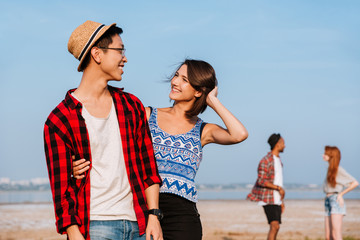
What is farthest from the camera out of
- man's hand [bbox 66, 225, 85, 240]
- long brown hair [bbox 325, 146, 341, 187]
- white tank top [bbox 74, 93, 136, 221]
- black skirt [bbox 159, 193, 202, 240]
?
long brown hair [bbox 325, 146, 341, 187]

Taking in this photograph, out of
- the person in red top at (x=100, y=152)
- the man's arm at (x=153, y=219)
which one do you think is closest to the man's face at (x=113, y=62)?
the person in red top at (x=100, y=152)

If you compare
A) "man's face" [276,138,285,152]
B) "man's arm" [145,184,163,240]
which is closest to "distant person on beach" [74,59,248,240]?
"man's arm" [145,184,163,240]

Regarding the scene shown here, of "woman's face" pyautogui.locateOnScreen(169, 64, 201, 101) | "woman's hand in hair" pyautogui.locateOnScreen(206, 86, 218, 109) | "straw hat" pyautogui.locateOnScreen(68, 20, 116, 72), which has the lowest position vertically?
"woman's hand in hair" pyautogui.locateOnScreen(206, 86, 218, 109)

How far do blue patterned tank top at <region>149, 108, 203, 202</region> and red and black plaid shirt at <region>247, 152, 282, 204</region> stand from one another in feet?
18.4

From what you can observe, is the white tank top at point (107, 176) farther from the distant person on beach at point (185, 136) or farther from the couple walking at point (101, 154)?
the distant person on beach at point (185, 136)

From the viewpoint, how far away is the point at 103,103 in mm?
3305

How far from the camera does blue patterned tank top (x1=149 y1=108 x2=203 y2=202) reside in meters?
4.14

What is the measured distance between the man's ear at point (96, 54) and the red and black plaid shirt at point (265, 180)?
6968 mm

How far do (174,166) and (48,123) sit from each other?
1.37 m

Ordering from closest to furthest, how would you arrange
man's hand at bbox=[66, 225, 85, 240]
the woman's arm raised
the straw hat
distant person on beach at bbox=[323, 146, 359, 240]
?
man's hand at bbox=[66, 225, 85, 240] < the straw hat < the woman's arm raised < distant person on beach at bbox=[323, 146, 359, 240]

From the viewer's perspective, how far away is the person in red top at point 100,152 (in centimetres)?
305

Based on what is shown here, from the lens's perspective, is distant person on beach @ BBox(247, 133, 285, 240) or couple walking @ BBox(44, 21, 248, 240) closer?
couple walking @ BBox(44, 21, 248, 240)

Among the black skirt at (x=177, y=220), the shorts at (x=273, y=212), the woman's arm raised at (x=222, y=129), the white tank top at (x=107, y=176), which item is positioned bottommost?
the shorts at (x=273, y=212)

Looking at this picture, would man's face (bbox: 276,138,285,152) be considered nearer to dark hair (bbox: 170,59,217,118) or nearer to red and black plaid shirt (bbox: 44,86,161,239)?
dark hair (bbox: 170,59,217,118)
